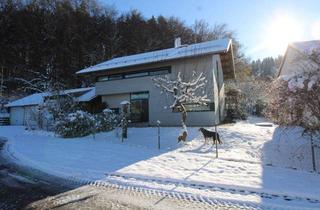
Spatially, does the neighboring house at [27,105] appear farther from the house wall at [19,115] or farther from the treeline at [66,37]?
the treeline at [66,37]

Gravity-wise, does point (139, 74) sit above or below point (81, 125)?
above

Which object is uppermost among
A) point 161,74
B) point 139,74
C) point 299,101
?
point 139,74

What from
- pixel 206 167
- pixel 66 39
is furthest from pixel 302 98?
pixel 66 39

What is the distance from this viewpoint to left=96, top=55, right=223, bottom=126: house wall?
19.0 meters

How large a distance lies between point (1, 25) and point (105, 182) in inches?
1576

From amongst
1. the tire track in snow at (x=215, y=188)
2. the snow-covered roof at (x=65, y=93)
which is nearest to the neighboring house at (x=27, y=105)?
the snow-covered roof at (x=65, y=93)

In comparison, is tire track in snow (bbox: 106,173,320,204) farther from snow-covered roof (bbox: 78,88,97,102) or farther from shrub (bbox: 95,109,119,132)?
snow-covered roof (bbox: 78,88,97,102)

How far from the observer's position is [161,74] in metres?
20.7

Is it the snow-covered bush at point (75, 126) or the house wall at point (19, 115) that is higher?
the house wall at point (19, 115)

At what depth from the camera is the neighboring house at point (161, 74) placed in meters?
19.0

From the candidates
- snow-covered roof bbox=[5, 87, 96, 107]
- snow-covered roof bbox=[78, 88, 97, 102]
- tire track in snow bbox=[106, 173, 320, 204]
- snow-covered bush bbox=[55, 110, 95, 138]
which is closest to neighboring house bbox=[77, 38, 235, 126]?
snow-covered roof bbox=[78, 88, 97, 102]

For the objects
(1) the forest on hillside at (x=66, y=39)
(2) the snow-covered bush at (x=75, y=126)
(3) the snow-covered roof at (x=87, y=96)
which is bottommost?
(2) the snow-covered bush at (x=75, y=126)

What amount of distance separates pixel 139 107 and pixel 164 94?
2351mm

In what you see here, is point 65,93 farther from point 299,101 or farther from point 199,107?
point 299,101
